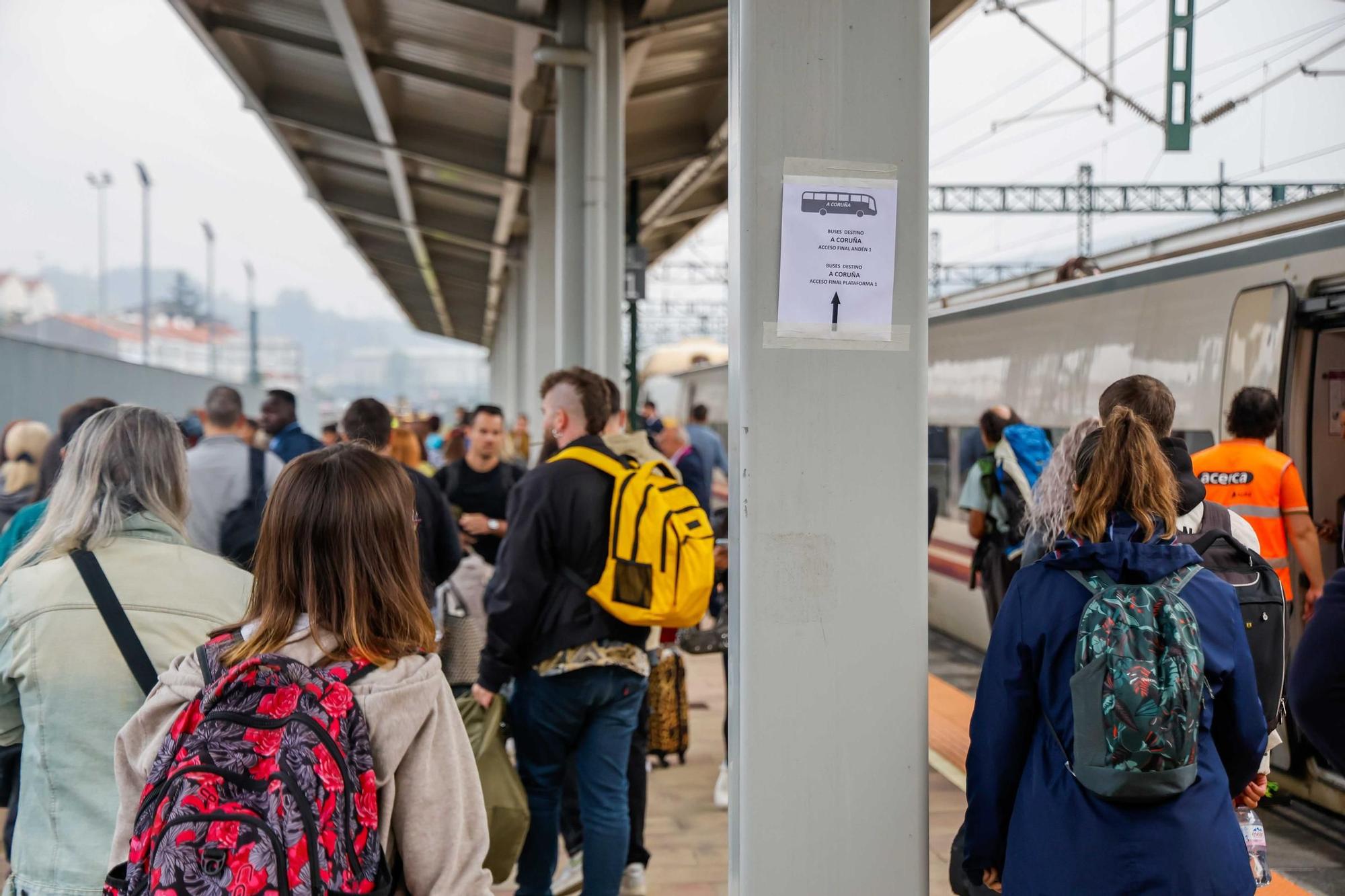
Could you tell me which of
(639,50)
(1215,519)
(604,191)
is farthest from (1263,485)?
(639,50)

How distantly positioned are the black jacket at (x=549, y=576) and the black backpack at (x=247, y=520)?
1.97m

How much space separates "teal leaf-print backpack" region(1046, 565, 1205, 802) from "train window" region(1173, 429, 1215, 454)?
14.6 feet

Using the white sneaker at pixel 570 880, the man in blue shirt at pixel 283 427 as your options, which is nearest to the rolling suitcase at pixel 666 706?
the white sneaker at pixel 570 880

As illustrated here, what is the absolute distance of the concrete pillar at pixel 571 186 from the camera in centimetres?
1044

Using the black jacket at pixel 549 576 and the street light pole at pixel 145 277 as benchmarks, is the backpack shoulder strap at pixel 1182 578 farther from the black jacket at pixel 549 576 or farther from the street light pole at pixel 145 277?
the street light pole at pixel 145 277

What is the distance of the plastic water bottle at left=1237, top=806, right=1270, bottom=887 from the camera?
299 centimetres

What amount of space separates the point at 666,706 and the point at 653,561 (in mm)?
1564

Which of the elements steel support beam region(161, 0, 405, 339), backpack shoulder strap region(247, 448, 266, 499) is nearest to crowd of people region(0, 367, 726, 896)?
backpack shoulder strap region(247, 448, 266, 499)

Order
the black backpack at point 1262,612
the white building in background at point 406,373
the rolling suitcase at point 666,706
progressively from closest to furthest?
the black backpack at point 1262,612 < the rolling suitcase at point 666,706 < the white building in background at point 406,373

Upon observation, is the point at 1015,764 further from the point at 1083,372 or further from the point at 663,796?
the point at 1083,372

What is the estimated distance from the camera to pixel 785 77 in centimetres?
246

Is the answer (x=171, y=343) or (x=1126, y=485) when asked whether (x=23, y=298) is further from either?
(x=1126, y=485)

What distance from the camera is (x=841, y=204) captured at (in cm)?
249

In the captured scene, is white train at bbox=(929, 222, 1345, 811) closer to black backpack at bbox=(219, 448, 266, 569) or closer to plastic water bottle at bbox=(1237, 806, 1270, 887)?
plastic water bottle at bbox=(1237, 806, 1270, 887)
